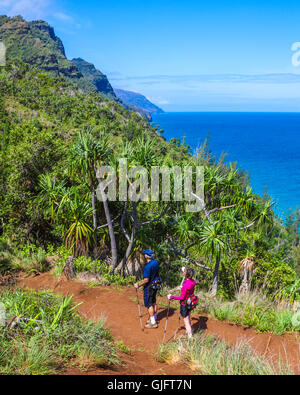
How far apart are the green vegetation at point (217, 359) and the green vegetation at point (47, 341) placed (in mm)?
816

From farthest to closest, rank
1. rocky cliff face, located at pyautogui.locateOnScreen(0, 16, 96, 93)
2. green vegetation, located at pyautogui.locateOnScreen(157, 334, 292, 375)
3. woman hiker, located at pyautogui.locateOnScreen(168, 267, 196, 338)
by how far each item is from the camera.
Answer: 1. rocky cliff face, located at pyautogui.locateOnScreen(0, 16, 96, 93)
2. woman hiker, located at pyautogui.locateOnScreen(168, 267, 196, 338)
3. green vegetation, located at pyautogui.locateOnScreen(157, 334, 292, 375)

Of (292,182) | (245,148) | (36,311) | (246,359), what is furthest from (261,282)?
(245,148)

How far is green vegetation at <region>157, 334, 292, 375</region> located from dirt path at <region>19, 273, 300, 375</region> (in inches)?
5.6

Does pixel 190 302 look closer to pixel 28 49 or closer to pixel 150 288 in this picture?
pixel 150 288

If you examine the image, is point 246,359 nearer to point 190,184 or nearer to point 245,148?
point 190,184

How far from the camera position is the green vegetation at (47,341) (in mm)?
3303

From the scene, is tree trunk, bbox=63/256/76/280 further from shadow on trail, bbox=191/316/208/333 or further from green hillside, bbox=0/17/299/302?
shadow on trail, bbox=191/316/208/333

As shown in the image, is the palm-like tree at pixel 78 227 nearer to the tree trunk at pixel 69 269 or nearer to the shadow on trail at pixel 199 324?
the tree trunk at pixel 69 269

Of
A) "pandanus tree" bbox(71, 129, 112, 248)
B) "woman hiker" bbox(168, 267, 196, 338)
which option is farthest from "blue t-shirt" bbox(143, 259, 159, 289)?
"pandanus tree" bbox(71, 129, 112, 248)

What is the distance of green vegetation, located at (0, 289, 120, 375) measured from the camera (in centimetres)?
330

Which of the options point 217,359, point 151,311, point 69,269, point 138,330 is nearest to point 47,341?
point 217,359

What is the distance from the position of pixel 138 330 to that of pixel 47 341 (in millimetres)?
2197

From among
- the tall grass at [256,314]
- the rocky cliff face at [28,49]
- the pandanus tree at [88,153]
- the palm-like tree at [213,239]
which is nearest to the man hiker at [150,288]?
the tall grass at [256,314]
